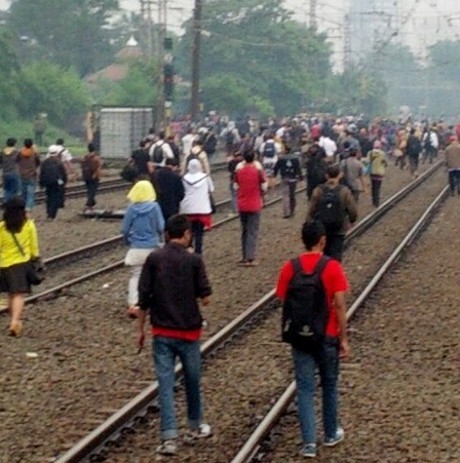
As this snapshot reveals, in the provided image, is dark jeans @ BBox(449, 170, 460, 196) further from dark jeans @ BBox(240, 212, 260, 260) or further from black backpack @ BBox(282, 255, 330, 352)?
black backpack @ BBox(282, 255, 330, 352)

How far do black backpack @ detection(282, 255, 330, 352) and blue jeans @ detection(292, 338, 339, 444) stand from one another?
0.53ft

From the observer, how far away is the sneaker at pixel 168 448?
10.5 meters

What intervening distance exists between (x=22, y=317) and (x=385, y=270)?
6.92 m

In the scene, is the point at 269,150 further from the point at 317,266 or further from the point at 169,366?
the point at 317,266

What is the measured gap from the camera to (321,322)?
33.3 feet

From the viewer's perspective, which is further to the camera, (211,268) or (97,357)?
(211,268)

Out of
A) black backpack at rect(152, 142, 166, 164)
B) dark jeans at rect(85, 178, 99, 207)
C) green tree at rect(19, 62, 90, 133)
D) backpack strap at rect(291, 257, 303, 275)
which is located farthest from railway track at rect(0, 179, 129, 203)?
green tree at rect(19, 62, 90, 133)

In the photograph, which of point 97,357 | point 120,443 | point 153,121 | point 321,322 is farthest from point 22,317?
point 153,121

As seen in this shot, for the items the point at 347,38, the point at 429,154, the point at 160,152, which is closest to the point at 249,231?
the point at 160,152

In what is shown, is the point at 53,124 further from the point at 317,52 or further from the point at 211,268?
the point at 211,268

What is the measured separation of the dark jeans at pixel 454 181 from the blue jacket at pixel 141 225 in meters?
24.2

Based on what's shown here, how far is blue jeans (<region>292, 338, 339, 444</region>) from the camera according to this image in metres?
10.4

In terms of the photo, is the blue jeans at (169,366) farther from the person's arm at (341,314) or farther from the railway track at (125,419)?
the person's arm at (341,314)

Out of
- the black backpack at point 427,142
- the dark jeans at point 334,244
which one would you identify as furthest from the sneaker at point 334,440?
the black backpack at point 427,142
